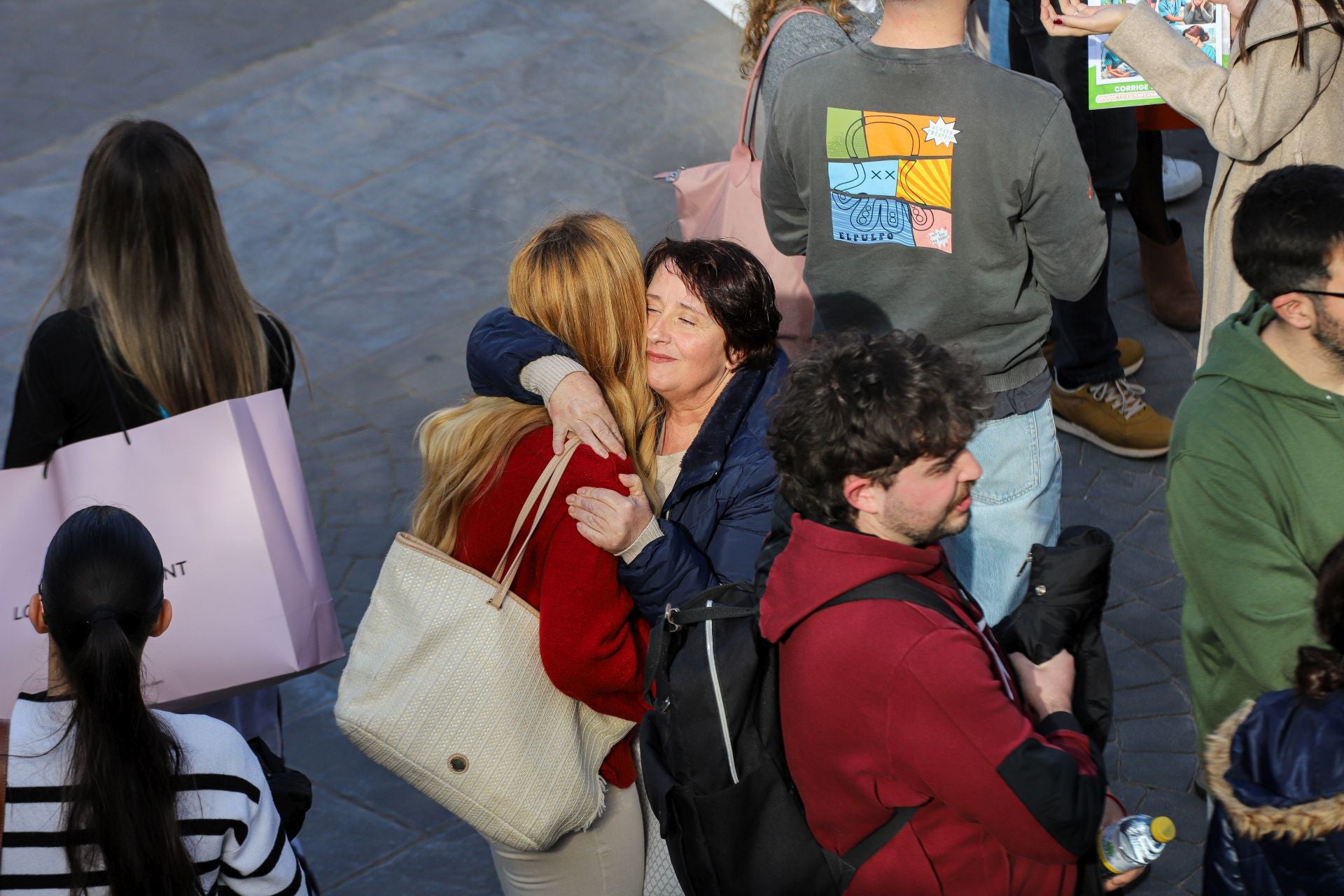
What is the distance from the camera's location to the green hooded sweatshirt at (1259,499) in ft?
8.23

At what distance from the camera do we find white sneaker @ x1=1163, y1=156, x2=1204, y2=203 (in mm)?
6840

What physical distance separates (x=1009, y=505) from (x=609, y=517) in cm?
129

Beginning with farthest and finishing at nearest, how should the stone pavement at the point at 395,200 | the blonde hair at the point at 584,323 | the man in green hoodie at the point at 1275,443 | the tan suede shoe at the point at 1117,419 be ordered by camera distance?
the tan suede shoe at the point at 1117,419 → the stone pavement at the point at 395,200 → the blonde hair at the point at 584,323 → the man in green hoodie at the point at 1275,443

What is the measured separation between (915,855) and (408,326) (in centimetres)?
528

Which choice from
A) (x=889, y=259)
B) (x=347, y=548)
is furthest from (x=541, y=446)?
(x=347, y=548)

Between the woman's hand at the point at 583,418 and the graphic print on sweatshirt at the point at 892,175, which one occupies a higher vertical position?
the graphic print on sweatshirt at the point at 892,175

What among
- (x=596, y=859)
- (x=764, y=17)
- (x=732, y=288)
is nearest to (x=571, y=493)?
(x=732, y=288)

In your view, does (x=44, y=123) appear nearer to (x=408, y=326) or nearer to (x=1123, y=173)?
(x=408, y=326)

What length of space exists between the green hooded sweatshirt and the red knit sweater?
1.10 m

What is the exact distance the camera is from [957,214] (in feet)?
10.3

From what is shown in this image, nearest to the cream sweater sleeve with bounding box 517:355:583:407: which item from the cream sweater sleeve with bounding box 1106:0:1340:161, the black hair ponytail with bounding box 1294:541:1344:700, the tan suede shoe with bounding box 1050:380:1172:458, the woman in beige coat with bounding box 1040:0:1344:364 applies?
the black hair ponytail with bounding box 1294:541:1344:700

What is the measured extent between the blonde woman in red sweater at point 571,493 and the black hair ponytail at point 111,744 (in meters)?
0.67

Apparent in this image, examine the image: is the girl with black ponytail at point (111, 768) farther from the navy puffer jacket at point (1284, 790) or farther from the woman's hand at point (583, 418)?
the navy puffer jacket at point (1284, 790)

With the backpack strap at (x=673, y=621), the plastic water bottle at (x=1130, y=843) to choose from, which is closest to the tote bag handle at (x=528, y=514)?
the backpack strap at (x=673, y=621)
